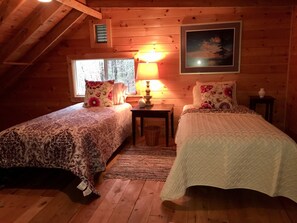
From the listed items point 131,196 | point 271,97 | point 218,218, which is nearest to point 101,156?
A: point 131,196

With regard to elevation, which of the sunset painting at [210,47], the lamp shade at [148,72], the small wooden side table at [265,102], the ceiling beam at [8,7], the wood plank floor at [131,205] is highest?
the ceiling beam at [8,7]

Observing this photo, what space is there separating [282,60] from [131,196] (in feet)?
9.93

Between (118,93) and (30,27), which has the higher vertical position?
(30,27)

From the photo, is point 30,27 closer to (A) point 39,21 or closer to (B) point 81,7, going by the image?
(A) point 39,21

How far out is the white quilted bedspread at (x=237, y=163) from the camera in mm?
1955

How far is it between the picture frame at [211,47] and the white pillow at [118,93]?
1.05 metres

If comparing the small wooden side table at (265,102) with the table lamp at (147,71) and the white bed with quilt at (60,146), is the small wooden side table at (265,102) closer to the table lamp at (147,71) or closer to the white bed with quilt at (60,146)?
the table lamp at (147,71)

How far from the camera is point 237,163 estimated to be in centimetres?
200

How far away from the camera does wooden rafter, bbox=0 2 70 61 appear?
3202 mm

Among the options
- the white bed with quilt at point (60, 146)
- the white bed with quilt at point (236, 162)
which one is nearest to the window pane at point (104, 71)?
the white bed with quilt at point (60, 146)

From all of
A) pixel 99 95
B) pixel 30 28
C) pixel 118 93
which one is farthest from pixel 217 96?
pixel 30 28

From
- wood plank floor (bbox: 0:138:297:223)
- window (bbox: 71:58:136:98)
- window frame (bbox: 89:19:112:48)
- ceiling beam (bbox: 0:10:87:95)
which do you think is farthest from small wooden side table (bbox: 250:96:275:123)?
ceiling beam (bbox: 0:10:87:95)

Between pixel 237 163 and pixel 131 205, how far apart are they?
3.21 feet

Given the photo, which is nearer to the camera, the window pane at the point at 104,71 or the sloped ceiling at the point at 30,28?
the sloped ceiling at the point at 30,28
